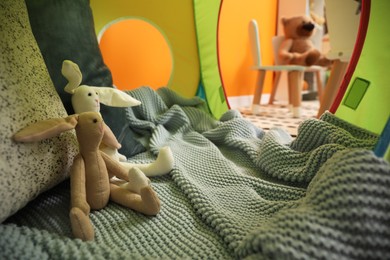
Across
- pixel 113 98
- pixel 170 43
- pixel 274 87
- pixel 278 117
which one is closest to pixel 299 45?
pixel 274 87

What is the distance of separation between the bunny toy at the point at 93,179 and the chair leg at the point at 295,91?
56.0 inches

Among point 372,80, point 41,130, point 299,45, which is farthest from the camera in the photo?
point 299,45

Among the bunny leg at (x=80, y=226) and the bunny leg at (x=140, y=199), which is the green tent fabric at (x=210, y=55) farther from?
the bunny leg at (x=80, y=226)

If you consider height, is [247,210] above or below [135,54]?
below

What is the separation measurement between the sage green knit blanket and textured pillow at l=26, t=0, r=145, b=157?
0.17 metres

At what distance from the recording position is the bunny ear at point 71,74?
1.68ft

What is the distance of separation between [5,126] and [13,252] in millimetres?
156

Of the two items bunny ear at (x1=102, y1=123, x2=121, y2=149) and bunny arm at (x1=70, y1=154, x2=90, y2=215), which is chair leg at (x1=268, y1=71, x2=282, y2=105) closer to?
bunny ear at (x1=102, y1=123, x2=121, y2=149)

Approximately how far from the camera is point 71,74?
0.52 m

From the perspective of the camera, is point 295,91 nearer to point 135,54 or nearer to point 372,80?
A: point 135,54

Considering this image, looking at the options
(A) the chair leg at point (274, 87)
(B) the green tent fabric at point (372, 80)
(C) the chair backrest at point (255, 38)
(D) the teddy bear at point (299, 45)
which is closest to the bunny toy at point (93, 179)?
(B) the green tent fabric at point (372, 80)

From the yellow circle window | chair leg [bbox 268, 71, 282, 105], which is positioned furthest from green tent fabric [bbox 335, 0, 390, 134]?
chair leg [bbox 268, 71, 282, 105]

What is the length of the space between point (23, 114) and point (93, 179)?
0.47 ft

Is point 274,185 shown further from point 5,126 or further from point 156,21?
point 156,21
